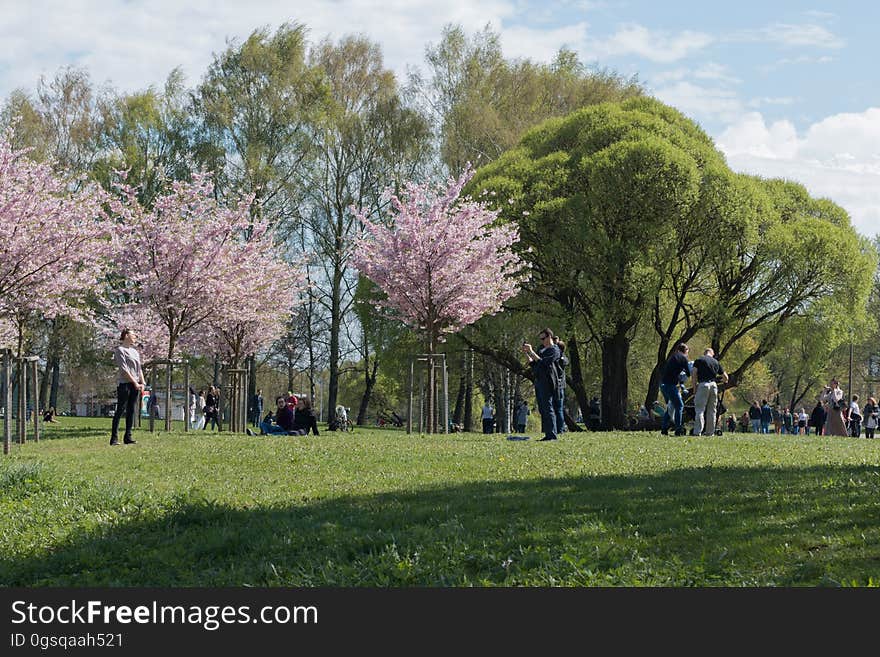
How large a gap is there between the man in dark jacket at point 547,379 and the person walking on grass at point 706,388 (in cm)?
372

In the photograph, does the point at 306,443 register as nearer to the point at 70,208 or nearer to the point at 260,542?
the point at 260,542

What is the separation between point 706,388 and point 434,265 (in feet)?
30.1

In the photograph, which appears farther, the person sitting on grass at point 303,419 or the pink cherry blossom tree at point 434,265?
the pink cherry blossom tree at point 434,265

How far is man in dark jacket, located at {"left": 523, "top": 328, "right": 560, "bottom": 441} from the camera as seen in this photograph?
19.0m

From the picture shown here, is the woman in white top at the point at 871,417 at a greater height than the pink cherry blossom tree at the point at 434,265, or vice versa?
the pink cherry blossom tree at the point at 434,265

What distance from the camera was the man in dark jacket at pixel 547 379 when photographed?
62.2 ft

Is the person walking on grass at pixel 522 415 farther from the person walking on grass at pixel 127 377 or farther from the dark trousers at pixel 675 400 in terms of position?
the person walking on grass at pixel 127 377

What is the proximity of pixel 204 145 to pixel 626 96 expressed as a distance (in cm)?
1900

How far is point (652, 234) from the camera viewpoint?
117 feet

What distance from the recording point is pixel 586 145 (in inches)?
1465

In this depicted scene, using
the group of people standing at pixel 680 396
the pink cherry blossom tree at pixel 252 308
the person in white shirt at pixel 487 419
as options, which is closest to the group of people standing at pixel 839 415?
the group of people standing at pixel 680 396

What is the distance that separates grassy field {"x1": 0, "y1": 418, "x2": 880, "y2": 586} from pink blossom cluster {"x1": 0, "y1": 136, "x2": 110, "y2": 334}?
13398 mm

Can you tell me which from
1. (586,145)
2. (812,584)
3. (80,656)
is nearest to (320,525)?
(80,656)

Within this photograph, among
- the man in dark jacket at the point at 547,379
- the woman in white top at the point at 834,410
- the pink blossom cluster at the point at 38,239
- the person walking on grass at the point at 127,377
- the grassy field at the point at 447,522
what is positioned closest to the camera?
the grassy field at the point at 447,522
